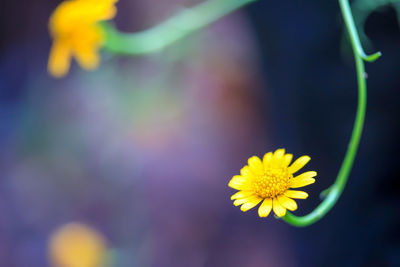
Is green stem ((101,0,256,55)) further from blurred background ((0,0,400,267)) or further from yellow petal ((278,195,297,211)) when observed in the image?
yellow petal ((278,195,297,211))

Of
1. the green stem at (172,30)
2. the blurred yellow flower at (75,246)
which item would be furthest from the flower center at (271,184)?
the blurred yellow flower at (75,246)

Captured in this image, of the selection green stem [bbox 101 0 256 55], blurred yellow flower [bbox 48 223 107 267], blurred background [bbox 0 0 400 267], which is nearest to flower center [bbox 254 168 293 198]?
green stem [bbox 101 0 256 55]

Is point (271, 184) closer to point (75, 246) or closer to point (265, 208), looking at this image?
point (265, 208)

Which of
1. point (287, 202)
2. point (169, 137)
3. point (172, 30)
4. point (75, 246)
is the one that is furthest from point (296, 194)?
point (75, 246)

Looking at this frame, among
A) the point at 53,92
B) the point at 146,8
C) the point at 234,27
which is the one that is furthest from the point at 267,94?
the point at 53,92

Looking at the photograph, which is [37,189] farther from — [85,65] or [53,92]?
[85,65]

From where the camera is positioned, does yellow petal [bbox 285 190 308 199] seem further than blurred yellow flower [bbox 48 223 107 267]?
No
